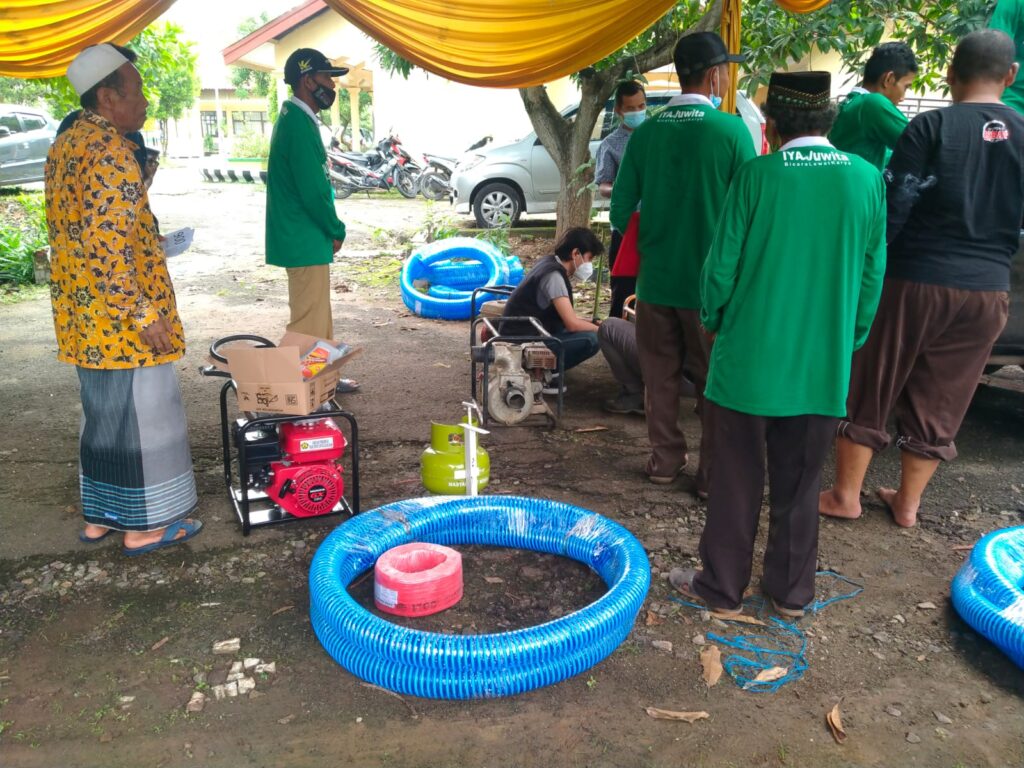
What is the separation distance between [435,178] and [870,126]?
14421mm

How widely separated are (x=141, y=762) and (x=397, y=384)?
151 inches

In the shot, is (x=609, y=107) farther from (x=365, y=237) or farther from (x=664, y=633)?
(x=664, y=633)

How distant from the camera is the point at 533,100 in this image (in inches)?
352

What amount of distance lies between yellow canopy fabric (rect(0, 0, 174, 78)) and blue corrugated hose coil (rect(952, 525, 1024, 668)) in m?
5.17

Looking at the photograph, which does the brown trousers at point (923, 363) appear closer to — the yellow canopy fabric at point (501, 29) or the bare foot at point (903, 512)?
the bare foot at point (903, 512)

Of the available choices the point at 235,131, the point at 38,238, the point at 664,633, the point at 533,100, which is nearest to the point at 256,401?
the point at 664,633

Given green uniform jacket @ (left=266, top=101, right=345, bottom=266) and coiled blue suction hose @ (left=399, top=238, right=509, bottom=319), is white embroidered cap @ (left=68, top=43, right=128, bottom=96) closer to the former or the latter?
green uniform jacket @ (left=266, top=101, right=345, bottom=266)

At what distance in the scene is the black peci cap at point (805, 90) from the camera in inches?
106

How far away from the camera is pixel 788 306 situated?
108 inches

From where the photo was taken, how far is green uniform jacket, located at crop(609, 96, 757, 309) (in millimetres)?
3734

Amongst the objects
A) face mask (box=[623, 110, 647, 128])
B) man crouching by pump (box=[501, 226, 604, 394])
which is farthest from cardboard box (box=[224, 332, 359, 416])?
face mask (box=[623, 110, 647, 128])

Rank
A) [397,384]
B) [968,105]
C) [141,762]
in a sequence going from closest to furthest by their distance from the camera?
1. [141,762]
2. [968,105]
3. [397,384]

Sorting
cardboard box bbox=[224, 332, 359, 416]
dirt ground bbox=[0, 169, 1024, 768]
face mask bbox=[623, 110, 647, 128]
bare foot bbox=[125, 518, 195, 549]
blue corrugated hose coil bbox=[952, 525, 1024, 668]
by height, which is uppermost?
face mask bbox=[623, 110, 647, 128]

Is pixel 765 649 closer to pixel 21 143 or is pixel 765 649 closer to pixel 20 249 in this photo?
pixel 20 249
